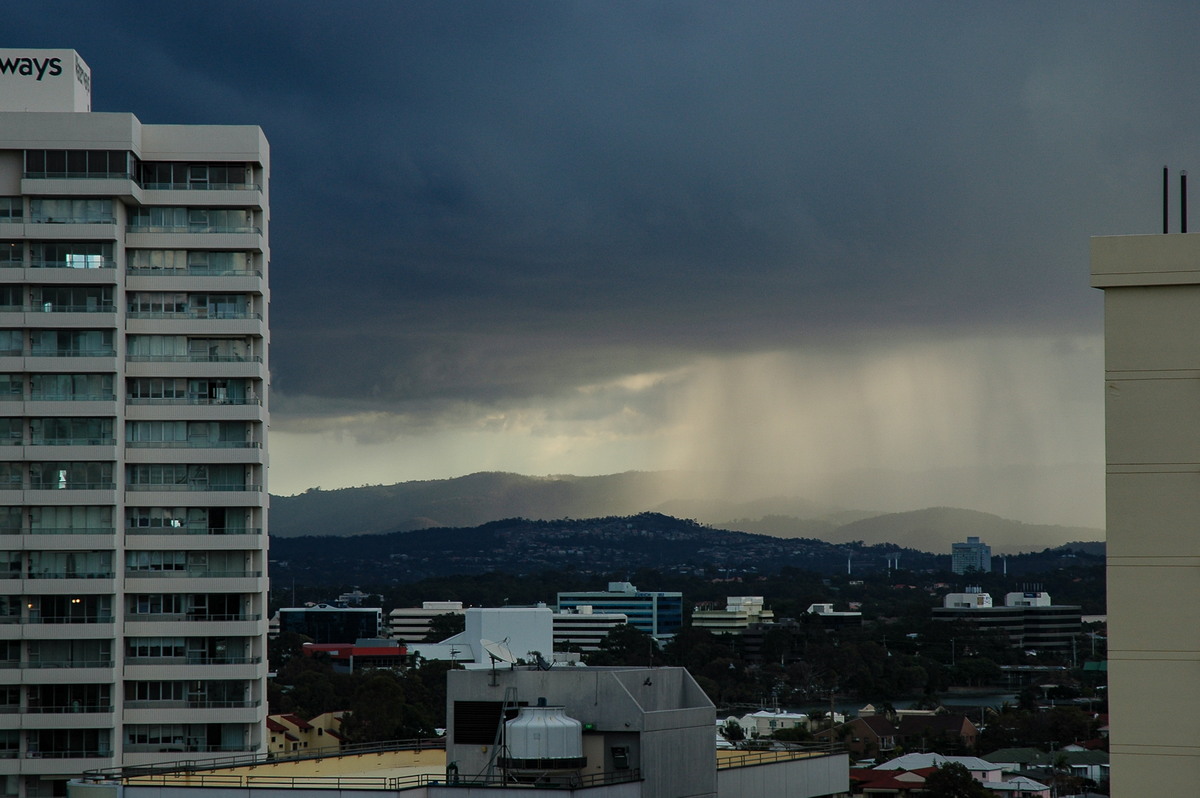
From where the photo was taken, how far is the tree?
128 metres

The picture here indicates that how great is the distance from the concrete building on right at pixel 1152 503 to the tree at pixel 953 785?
342ft

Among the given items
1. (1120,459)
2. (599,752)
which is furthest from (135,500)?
(1120,459)

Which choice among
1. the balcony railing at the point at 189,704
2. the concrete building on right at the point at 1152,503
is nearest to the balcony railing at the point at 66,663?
the balcony railing at the point at 189,704

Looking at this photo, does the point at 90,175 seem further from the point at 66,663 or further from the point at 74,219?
the point at 66,663

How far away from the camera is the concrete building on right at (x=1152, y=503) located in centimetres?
2867

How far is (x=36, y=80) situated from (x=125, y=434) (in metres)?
22.2

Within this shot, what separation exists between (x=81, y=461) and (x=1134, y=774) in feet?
238

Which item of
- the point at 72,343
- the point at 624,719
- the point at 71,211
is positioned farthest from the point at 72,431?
the point at 624,719

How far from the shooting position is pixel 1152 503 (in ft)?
96.3

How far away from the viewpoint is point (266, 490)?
93.2m

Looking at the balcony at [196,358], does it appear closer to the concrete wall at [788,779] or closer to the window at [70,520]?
the window at [70,520]

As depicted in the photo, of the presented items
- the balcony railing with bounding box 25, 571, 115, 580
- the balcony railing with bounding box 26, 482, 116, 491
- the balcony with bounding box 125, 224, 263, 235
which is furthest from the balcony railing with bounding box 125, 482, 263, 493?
the balcony with bounding box 125, 224, 263, 235

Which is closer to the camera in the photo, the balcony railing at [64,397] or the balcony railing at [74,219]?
the balcony railing at [64,397]

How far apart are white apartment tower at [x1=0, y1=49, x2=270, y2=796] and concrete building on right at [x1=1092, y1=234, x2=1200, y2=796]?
223 feet
